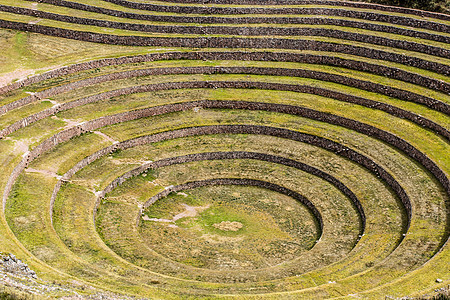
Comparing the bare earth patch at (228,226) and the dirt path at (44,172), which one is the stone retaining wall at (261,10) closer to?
the dirt path at (44,172)

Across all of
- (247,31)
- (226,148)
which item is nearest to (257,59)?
(247,31)

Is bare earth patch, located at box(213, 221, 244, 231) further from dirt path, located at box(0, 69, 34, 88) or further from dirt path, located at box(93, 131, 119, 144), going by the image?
dirt path, located at box(0, 69, 34, 88)

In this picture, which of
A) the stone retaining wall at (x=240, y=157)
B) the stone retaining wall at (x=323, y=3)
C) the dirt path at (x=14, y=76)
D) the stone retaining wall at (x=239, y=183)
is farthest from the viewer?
the stone retaining wall at (x=323, y=3)

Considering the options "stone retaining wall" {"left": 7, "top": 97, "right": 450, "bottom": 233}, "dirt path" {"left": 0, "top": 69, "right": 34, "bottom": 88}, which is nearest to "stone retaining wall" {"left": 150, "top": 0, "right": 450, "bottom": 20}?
"stone retaining wall" {"left": 7, "top": 97, "right": 450, "bottom": 233}

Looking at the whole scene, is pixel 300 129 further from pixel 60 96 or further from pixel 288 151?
pixel 60 96

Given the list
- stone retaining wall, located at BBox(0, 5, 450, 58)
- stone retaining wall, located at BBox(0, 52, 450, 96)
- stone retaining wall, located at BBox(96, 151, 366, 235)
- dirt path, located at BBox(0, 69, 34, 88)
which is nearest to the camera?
stone retaining wall, located at BBox(96, 151, 366, 235)

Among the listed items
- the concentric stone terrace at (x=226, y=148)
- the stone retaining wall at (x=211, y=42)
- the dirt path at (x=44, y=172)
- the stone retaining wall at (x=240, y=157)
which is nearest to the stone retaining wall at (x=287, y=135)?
the concentric stone terrace at (x=226, y=148)
